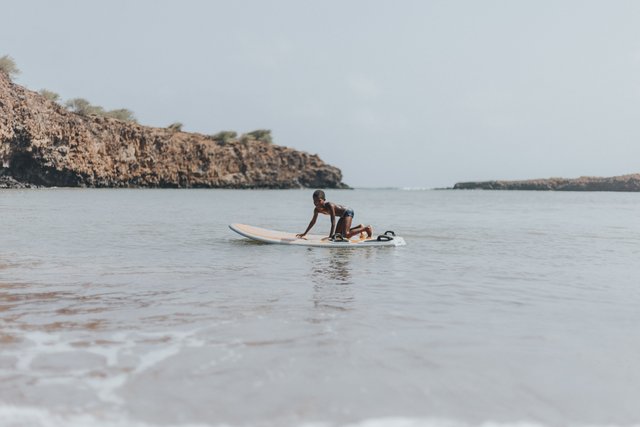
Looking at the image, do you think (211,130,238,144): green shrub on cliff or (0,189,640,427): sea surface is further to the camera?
(211,130,238,144): green shrub on cliff

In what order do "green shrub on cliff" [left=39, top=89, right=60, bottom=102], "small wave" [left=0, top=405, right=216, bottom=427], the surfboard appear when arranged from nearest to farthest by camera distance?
"small wave" [left=0, top=405, right=216, bottom=427] < the surfboard < "green shrub on cliff" [left=39, top=89, right=60, bottom=102]

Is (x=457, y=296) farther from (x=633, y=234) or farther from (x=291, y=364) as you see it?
(x=633, y=234)

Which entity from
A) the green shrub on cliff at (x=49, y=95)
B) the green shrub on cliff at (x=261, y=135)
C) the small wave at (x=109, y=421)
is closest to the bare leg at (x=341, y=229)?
the small wave at (x=109, y=421)

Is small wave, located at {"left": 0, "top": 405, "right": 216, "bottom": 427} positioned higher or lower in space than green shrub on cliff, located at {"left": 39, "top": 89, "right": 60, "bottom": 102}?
lower

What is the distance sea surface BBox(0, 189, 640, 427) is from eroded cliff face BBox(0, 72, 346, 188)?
58.2m

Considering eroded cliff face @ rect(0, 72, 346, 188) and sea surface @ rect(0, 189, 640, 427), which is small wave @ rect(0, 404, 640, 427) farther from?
eroded cliff face @ rect(0, 72, 346, 188)

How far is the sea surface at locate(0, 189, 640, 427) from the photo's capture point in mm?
3834

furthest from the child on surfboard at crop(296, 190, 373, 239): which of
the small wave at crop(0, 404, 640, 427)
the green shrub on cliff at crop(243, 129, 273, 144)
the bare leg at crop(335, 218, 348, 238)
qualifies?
the green shrub on cliff at crop(243, 129, 273, 144)

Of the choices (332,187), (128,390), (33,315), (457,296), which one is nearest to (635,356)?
(457,296)

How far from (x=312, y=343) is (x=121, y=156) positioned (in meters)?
78.0

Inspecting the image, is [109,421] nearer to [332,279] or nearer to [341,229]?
[332,279]

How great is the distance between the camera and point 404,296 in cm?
805

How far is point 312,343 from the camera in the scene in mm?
5402

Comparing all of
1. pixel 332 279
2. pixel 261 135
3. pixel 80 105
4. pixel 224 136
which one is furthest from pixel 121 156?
pixel 332 279
